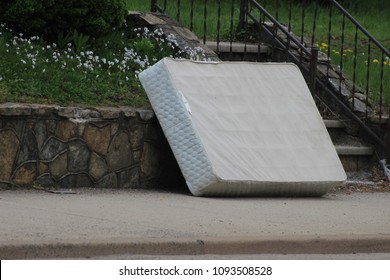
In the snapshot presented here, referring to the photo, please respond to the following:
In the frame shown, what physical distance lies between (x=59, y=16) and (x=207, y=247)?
4.28m

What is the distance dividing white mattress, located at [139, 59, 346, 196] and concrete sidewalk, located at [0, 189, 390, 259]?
0.20 metres

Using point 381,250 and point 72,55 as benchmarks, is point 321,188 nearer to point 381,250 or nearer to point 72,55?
point 381,250

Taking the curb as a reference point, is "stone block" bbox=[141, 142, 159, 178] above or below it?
below

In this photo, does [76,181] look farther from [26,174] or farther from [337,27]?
[337,27]

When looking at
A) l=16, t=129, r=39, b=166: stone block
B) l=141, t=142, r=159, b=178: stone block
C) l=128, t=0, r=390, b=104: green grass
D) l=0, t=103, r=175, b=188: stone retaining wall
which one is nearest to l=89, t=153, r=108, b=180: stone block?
l=0, t=103, r=175, b=188: stone retaining wall

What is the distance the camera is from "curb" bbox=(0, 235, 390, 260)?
20.8ft

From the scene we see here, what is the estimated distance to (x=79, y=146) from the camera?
351 inches

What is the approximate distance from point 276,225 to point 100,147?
2.07 meters

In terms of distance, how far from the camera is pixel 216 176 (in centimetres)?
862

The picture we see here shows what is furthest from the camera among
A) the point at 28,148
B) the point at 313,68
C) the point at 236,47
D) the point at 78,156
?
the point at 236,47

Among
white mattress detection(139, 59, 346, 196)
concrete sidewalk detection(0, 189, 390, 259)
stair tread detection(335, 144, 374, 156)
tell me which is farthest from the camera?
stair tread detection(335, 144, 374, 156)

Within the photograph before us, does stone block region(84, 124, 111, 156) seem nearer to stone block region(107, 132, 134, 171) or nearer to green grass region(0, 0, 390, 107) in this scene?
stone block region(107, 132, 134, 171)

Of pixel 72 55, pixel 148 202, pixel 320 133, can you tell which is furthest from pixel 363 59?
pixel 148 202

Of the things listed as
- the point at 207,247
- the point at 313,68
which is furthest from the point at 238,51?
the point at 207,247
